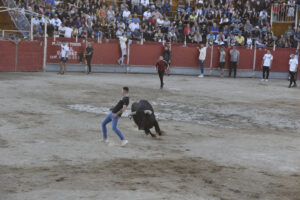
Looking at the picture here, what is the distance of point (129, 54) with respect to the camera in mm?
30047

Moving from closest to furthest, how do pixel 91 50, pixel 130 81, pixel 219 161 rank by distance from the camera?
pixel 219 161
pixel 130 81
pixel 91 50

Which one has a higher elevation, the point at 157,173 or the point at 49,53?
the point at 49,53

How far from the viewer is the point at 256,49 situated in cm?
3144

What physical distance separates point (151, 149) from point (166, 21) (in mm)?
22053

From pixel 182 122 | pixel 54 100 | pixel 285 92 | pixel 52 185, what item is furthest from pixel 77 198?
Result: pixel 285 92

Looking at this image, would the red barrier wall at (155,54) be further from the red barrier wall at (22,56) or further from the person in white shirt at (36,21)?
the person in white shirt at (36,21)

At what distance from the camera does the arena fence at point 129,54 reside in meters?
26.3

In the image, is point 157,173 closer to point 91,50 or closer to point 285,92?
point 285,92

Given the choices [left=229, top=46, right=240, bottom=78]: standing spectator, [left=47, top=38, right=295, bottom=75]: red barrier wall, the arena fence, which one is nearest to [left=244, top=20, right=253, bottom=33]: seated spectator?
the arena fence

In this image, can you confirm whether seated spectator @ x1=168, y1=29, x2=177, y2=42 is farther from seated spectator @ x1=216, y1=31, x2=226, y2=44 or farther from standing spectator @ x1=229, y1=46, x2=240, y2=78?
standing spectator @ x1=229, y1=46, x2=240, y2=78

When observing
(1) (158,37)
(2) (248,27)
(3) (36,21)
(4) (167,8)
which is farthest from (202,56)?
(3) (36,21)

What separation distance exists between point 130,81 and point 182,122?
36.5 feet

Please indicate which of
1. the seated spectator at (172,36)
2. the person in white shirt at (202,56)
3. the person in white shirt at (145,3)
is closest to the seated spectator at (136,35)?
the seated spectator at (172,36)

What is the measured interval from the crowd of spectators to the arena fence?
664mm
